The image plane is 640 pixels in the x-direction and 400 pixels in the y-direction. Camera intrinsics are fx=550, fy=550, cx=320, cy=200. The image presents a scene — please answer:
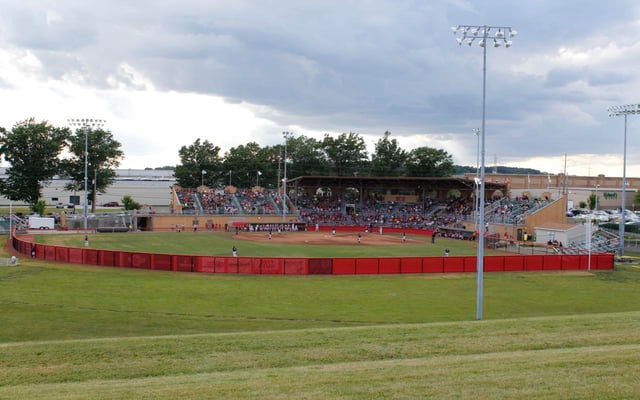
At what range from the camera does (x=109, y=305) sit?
27.0 m

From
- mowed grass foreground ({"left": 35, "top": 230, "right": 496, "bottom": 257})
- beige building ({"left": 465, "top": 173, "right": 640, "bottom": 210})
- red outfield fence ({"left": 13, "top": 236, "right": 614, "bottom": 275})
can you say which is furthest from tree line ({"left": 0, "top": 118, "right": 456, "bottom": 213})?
red outfield fence ({"left": 13, "top": 236, "right": 614, "bottom": 275})

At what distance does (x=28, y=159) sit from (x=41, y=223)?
24773mm

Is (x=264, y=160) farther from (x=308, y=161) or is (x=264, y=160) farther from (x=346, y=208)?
(x=346, y=208)

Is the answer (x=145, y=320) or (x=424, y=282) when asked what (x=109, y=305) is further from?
(x=424, y=282)

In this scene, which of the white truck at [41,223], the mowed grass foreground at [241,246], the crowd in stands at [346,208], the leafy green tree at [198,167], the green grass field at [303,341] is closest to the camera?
the green grass field at [303,341]

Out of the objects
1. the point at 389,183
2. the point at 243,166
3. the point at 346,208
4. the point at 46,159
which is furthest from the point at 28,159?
the point at 389,183

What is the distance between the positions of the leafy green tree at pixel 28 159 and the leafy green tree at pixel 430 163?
230 ft

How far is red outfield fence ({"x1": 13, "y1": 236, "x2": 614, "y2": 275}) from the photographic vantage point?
1512 inches

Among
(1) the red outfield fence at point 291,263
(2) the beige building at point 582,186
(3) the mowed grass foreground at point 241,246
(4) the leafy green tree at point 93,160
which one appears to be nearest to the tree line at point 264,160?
(4) the leafy green tree at point 93,160

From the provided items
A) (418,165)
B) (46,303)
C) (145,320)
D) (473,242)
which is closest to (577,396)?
(145,320)

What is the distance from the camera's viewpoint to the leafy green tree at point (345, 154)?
403 feet

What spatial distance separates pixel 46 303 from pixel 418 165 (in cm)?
9830

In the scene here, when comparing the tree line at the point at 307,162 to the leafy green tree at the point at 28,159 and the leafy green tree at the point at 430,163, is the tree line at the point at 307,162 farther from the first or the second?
the leafy green tree at the point at 28,159

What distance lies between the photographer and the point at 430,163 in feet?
387
